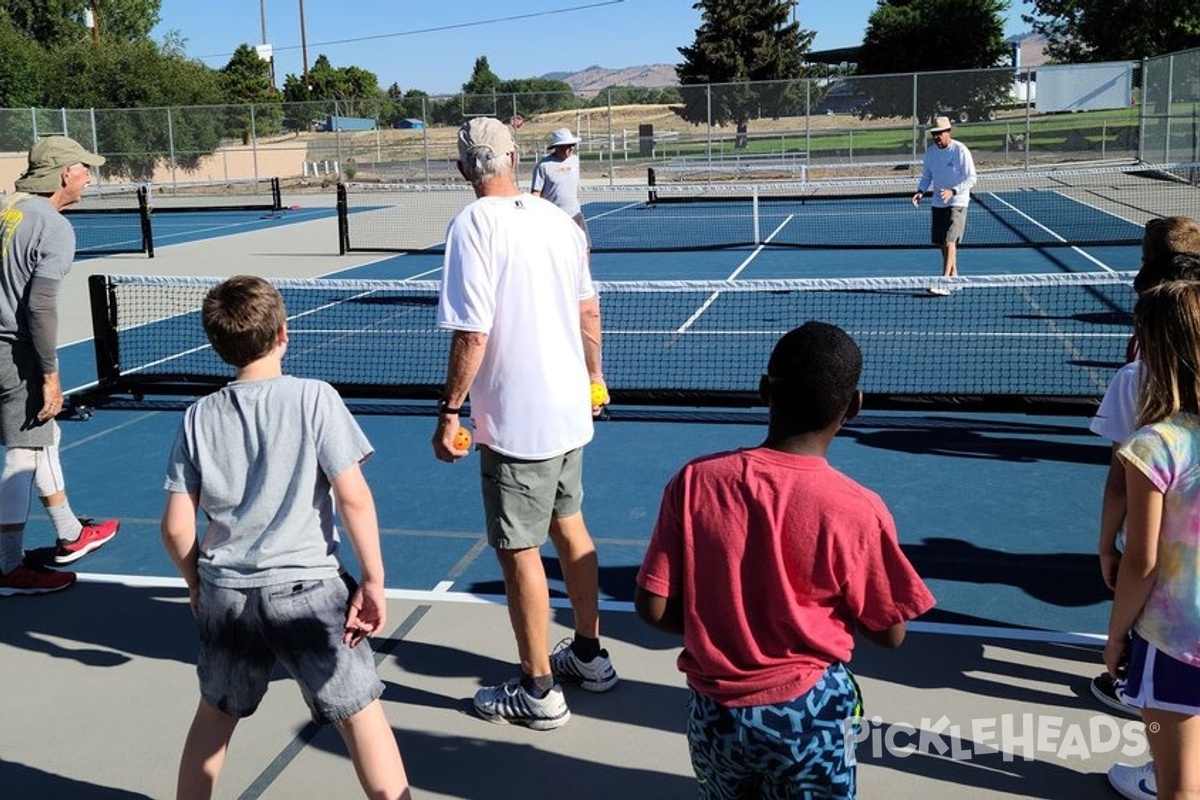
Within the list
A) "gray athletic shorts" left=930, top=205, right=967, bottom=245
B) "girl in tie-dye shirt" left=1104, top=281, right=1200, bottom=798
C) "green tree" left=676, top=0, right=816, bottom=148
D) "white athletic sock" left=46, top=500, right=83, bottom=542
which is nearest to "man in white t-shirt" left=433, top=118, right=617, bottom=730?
"girl in tie-dye shirt" left=1104, top=281, right=1200, bottom=798

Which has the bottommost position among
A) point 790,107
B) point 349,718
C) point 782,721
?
point 349,718

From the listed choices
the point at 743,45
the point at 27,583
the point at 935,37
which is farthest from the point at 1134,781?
the point at 743,45

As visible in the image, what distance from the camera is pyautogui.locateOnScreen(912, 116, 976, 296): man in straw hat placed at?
1317 centimetres

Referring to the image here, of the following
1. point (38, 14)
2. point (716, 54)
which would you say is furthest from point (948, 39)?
point (38, 14)

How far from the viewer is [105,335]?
9664 mm

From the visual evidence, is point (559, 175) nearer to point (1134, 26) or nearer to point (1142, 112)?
point (1142, 112)

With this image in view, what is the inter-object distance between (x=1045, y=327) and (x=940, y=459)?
4.88 meters

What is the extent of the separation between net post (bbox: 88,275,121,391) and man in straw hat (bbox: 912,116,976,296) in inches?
338

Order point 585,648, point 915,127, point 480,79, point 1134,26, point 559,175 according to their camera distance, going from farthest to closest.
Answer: point 480,79
point 1134,26
point 915,127
point 559,175
point 585,648

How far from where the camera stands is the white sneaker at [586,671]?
4488 millimetres

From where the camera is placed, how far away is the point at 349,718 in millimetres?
3230

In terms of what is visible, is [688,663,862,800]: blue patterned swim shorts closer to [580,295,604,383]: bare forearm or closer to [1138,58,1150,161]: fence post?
[580,295,604,383]: bare forearm

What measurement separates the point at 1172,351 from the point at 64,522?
5244 millimetres

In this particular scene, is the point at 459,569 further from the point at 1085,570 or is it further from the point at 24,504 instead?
the point at 1085,570
